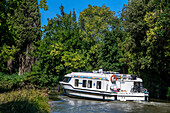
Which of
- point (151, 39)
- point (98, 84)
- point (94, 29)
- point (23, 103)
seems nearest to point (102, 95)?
point (98, 84)

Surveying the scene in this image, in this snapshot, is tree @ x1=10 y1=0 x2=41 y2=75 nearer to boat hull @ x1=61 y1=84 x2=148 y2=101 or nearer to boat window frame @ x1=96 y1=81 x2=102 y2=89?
Answer: boat hull @ x1=61 y1=84 x2=148 y2=101

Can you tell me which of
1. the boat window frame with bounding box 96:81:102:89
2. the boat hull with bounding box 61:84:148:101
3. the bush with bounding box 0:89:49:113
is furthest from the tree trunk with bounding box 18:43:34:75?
the bush with bounding box 0:89:49:113

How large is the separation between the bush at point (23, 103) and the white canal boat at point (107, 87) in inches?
447

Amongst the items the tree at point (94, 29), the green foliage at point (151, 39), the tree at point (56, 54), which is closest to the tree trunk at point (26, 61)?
the tree at point (56, 54)

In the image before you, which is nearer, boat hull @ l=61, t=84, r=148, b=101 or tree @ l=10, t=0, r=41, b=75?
boat hull @ l=61, t=84, r=148, b=101

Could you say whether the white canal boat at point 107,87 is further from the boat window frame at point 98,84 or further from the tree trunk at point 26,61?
the tree trunk at point 26,61

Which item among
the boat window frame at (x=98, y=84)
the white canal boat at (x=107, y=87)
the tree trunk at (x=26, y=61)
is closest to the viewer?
the white canal boat at (x=107, y=87)

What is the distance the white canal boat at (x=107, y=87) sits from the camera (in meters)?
26.9

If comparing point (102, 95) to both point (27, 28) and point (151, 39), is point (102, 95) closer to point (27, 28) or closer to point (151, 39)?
point (151, 39)

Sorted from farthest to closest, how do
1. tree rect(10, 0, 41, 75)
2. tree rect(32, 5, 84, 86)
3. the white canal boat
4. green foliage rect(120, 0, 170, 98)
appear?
tree rect(10, 0, 41, 75) < tree rect(32, 5, 84, 86) < the white canal boat < green foliage rect(120, 0, 170, 98)

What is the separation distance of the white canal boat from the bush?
1136 cm

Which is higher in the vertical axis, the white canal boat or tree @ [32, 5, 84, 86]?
tree @ [32, 5, 84, 86]

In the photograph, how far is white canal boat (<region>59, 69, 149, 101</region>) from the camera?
26.9m

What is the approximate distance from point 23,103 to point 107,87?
15.2 m
